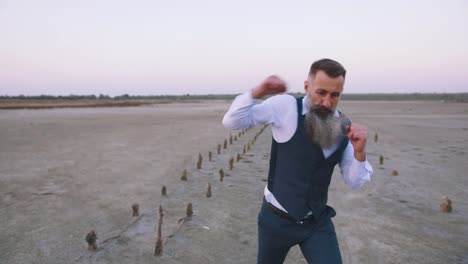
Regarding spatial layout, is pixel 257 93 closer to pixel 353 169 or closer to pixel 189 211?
pixel 353 169

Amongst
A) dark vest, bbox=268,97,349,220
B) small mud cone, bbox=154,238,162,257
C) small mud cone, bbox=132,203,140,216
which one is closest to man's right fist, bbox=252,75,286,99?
dark vest, bbox=268,97,349,220

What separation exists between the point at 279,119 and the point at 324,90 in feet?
Answer: 1.15

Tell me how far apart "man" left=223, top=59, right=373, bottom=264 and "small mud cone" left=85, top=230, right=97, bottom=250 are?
4.08 metres

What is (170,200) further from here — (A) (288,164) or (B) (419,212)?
(A) (288,164)

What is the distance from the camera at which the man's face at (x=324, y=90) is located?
249 centimetres

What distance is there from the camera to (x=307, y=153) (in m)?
2.53

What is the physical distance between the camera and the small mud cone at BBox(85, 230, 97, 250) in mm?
5938

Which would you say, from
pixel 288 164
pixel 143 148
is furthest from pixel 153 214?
pixel 143 148

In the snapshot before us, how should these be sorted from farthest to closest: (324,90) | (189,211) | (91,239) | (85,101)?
(85,101)
(189,211)
(91,239)
(324,90)

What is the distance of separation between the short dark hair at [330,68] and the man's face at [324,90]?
0.07 ft

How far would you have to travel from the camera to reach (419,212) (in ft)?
27.0

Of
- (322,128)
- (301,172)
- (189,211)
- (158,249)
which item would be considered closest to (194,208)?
(189,211)

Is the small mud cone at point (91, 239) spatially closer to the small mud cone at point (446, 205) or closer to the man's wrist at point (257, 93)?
the man's wrist at point (257, 93)

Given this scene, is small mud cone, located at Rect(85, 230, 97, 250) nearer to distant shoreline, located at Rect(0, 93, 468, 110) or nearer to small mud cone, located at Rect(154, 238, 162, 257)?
small mud cone, located at Rect(154, 238, 162, 257)
